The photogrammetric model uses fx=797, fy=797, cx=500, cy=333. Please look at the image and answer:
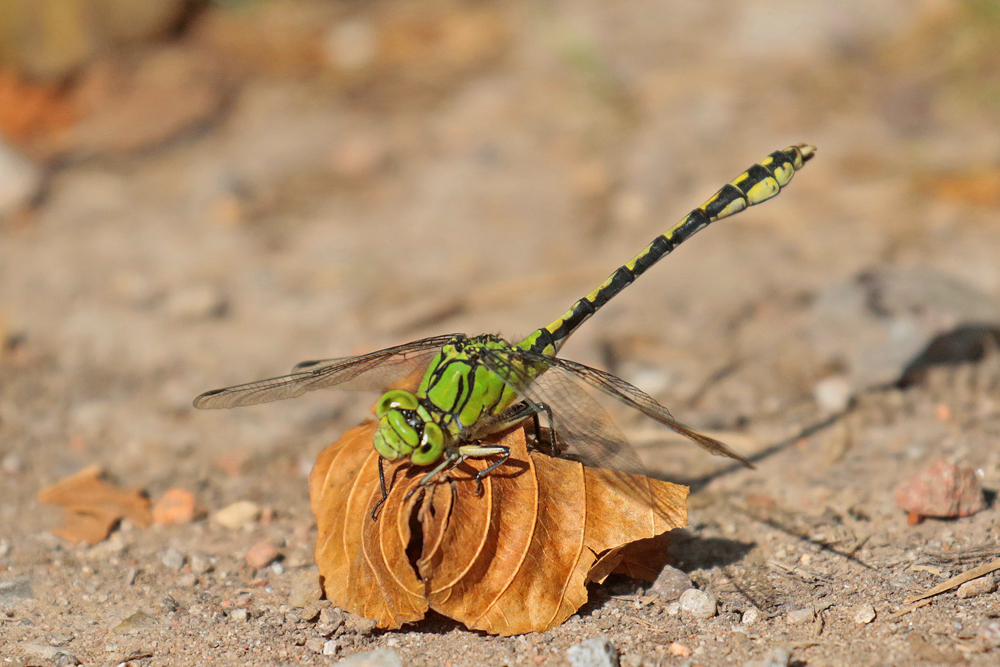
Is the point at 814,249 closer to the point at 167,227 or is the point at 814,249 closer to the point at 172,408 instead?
the point at 172,408

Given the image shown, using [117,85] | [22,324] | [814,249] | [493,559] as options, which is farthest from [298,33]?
[493,559]

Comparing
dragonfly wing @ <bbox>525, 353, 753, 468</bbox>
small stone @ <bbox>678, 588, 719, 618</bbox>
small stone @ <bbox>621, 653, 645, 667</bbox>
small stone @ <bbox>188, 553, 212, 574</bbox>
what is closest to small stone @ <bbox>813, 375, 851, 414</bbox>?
dragonfly wing @ <bbox>525, 353, 753, 468</bbox>

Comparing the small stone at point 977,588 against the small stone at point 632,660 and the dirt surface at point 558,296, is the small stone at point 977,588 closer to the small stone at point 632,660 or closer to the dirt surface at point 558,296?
the dirt surface at point 558,296

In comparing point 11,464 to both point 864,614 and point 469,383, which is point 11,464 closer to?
point 469,383

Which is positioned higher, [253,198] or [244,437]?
[253,198]

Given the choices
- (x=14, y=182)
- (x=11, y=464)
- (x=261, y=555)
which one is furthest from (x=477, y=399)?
(x=14, y=182)

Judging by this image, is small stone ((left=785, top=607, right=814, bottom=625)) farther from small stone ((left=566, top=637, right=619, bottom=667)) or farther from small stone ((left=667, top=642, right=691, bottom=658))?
small stone ((left=566, top=637, right=619, bottom=667))

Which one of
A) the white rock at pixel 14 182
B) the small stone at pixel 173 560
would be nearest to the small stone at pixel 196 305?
the white rock at pixel 14 182
